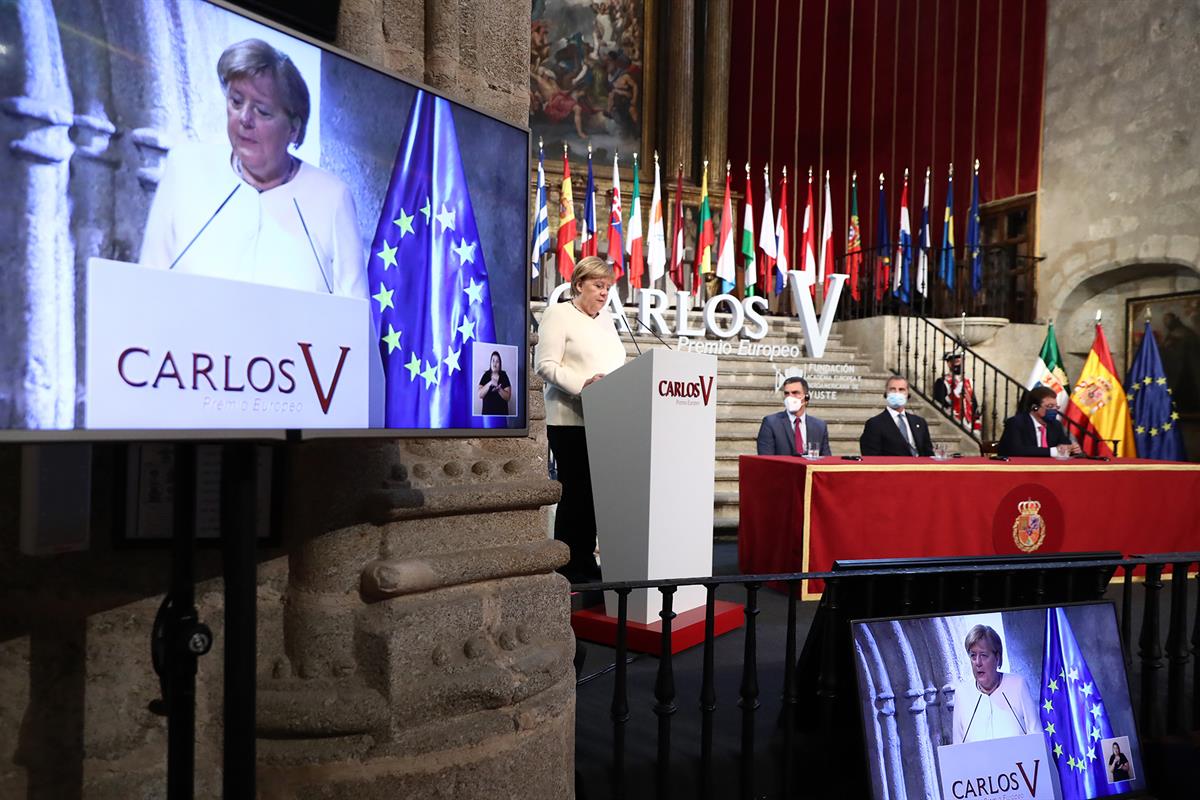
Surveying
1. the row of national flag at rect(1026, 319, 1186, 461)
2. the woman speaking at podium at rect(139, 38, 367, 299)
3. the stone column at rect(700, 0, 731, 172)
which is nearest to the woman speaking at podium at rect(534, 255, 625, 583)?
the woman speaking at podium at rect(139, 38, 367, 299)

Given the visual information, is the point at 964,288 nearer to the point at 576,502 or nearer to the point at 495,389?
the point at 576,502

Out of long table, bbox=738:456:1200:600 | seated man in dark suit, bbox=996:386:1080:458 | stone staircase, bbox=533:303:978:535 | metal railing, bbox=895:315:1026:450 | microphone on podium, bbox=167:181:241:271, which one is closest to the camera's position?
microphone on podium, bbox=167:181:241:271

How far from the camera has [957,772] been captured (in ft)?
7.09

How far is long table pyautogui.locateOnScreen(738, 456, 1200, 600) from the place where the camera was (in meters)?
4.38

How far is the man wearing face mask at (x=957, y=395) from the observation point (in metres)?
9.69

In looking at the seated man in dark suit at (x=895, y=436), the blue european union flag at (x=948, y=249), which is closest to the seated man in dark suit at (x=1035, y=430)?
the seated man in dark suit at (x=895, y=436)

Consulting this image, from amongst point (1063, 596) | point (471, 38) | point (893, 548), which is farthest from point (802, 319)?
point (471, 38)

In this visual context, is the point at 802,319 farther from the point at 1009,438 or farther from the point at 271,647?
the point at 271,647

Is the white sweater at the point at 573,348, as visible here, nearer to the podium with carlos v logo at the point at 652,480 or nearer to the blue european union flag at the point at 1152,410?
the podium with carlos v logo at the point at 652,480

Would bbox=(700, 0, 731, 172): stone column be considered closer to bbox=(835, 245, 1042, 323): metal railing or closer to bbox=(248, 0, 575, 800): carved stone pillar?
bbox=(835, 245, 1042, 323): metal railing

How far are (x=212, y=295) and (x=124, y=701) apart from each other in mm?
885

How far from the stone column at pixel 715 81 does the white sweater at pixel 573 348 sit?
38.5 feet

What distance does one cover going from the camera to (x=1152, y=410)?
959 cm

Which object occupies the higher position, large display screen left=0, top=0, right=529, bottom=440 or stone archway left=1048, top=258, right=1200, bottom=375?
stone archway left=1048, top=258, right=1200, bottom=375
